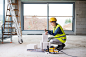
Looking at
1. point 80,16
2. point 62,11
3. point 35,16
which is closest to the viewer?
point 80,16

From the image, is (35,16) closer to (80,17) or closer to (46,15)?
(46,15)

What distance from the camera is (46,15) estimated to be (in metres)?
7.61

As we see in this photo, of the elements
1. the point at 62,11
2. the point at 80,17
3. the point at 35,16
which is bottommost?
the point at 80,17

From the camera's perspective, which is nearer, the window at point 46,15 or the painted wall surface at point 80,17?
the painted wall surface at point 80,17

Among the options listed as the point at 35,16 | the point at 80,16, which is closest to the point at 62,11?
the point at 80,16

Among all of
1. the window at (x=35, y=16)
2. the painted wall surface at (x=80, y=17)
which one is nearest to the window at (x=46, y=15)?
the window at (x=35, y=16)

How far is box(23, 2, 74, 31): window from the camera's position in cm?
759

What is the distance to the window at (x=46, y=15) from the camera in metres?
7.59

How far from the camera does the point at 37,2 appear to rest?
758 cm

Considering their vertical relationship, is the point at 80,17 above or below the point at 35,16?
below

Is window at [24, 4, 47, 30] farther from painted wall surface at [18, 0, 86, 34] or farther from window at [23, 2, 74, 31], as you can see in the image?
painted wall surface at [18, 0, 86, 34]

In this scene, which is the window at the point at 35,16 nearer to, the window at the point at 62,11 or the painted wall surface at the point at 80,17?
the window at the point at 62,11

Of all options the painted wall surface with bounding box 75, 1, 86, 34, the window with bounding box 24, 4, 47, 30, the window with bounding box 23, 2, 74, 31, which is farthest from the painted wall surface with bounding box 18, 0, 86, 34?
the window with bounding box 24, 4, 47, 30

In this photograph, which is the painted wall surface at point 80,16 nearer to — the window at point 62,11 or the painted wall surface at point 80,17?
the painted wall surface at point 80,17
